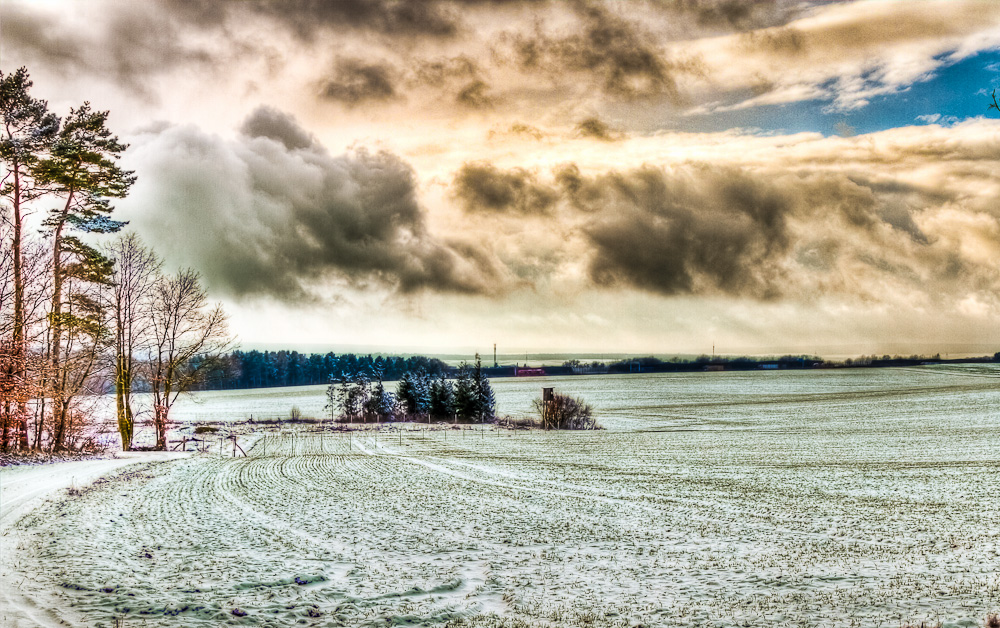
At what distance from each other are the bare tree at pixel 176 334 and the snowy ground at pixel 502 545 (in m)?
11.5

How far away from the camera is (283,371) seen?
603 feet

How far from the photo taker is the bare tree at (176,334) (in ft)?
139

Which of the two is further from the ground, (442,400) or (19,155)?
(19,155)

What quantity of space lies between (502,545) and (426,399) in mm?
70655

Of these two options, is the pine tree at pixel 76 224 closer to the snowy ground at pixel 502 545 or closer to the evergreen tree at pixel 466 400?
the snowy ground at pixel 502 545

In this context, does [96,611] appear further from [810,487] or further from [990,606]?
[810,487]

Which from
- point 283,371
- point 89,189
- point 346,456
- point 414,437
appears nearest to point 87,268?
point 89,189

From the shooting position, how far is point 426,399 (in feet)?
281

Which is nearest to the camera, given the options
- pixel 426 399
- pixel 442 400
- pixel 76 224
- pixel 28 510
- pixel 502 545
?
pixel 502 545

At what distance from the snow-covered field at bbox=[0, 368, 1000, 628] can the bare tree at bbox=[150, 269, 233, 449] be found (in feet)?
25.4

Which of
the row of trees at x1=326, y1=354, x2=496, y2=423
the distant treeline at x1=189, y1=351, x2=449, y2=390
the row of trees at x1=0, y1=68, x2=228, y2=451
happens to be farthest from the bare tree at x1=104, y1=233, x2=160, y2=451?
the distant treeline at x1=189, y1=351, x2=449, y2=390

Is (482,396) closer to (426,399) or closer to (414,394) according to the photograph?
(426,399)

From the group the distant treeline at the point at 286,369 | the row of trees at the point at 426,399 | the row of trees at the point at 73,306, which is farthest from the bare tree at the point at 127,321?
the distant treeline at the point at 286,369

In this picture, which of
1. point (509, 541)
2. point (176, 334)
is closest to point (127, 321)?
point (176, 334)
